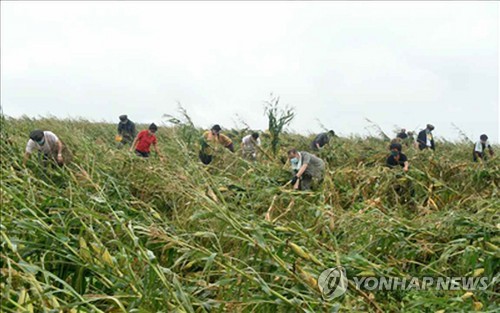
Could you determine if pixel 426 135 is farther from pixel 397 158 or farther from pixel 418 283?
pixel 418 283

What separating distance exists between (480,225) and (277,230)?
4.87ft

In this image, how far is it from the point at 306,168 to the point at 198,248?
4313 millimetres

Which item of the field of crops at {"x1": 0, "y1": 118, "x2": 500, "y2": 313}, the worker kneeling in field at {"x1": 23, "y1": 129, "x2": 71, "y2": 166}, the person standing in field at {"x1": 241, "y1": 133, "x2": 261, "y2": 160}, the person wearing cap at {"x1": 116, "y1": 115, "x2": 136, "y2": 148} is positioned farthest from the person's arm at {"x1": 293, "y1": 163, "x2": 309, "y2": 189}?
the person wearing cap at {"x1": 116, "y1": 115, "x2": 136, "y2": 148}

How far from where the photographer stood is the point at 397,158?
7422mm

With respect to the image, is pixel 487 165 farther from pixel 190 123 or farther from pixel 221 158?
pixel 190 123

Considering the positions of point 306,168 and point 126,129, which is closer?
point 306,168

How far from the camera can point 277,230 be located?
3.03 m

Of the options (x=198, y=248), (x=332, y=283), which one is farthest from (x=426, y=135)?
(x=198, y=248)

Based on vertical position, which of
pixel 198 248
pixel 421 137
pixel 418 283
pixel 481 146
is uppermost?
pixel 421 137

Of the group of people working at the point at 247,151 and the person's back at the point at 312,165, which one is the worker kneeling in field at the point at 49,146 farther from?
the person's back at the point at 312,165

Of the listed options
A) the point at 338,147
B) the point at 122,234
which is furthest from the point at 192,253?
the point at 338,147

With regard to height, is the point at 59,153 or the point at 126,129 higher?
the point at 126,129

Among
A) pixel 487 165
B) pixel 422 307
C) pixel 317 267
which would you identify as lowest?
pixel 422 307

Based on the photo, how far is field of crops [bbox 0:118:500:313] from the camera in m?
2.17
